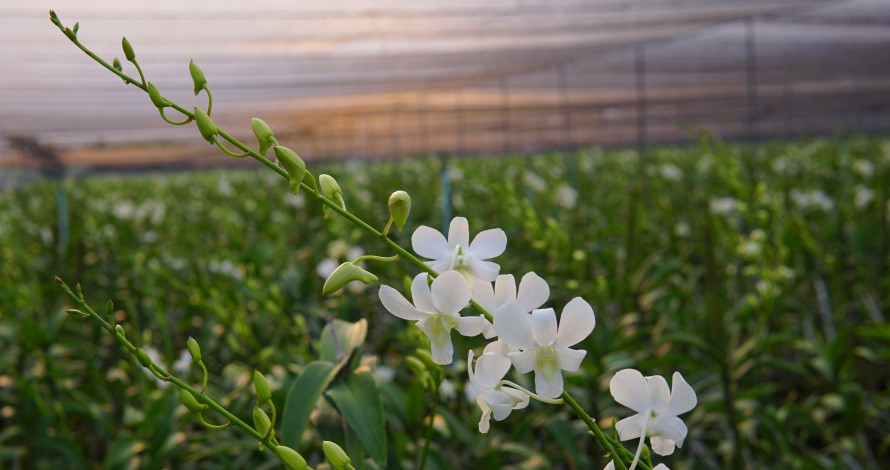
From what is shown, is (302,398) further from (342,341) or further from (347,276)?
(347,276)

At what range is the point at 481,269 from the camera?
47cm

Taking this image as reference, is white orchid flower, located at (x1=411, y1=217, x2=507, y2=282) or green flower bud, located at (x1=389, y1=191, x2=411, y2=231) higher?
green flower bud, located at (x1=389, y1=191, x2=411, y2=231)

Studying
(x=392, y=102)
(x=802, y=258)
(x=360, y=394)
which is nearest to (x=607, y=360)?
(x=360, y=394)

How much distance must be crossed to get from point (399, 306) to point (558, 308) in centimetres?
125

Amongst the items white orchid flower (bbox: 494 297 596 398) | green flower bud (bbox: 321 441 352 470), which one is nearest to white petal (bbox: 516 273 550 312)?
white orchid flower (bbox: 494 297 596 398)

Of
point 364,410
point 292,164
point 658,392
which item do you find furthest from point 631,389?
point 364,410

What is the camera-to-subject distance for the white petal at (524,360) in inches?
17.0

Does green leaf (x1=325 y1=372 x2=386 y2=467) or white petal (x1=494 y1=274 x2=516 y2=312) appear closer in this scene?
white petal (x1=494 y1=274 x2=516 y2=312)

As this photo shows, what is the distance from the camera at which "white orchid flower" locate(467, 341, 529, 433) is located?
44cm

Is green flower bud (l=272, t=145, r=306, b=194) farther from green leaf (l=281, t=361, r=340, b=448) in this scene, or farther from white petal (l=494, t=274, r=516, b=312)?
green leaf (l=281, t=361, r=340, b=448)

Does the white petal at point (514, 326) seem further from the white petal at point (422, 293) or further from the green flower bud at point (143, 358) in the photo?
the green flower bud at point (143, 358)

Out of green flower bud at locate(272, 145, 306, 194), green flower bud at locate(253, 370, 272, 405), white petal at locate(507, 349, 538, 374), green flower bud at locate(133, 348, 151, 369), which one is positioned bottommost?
green flower bud at locate(253, 370, 272, 405)

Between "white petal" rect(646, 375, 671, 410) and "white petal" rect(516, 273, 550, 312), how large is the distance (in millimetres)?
72

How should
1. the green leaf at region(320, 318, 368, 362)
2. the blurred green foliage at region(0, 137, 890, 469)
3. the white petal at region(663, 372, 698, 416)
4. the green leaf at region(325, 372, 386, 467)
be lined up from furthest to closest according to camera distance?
the blurred green foliage at region(0, 137, 890, 469)
the green leaf at region(320, 318, 368, 362)
the green leaf at region(325, 372, 386, 467)
the white petal at region(663, 372, 698, 416)
